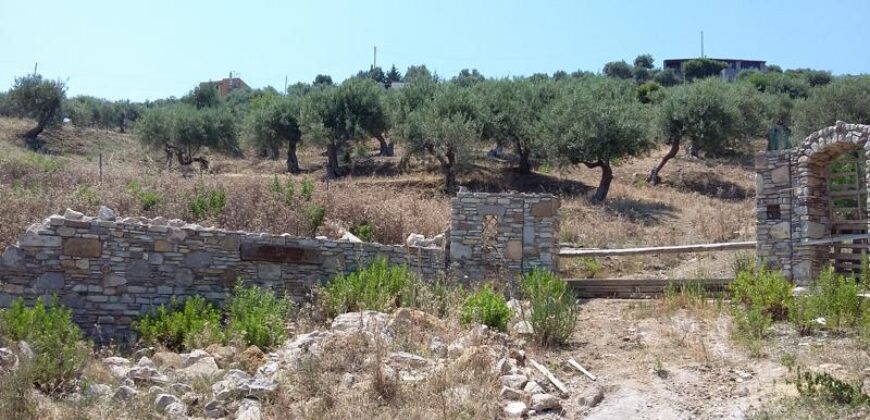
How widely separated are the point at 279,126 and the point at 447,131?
1007 cm

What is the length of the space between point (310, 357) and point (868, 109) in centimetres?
2667

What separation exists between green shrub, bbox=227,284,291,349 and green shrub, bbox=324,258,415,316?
0.67m

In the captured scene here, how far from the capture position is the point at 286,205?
16000mm

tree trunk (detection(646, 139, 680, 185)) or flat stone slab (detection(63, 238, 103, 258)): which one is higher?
tree trunk (detection(646, 139, 680, 185))

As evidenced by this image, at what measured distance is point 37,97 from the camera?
35812 millimetres

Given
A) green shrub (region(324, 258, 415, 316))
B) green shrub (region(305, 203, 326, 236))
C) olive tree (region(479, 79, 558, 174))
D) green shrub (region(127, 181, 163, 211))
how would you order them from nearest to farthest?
green shrub (region(324, 258, 415, 316)) → green shrub (region(305, 203, 326, 236)) → green shrub (region(127, 181, 163, 211)) → olive tree (region(479, 79, 558, 174))

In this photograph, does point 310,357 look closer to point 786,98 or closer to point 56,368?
point 56,368

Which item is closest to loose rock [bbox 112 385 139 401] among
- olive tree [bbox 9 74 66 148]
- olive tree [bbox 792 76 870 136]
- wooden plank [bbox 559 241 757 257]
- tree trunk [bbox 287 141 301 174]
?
wooden plank [bbox 559 241 757 257]

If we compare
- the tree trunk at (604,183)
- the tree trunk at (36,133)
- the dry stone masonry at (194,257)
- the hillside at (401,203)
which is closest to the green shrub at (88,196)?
the hillside at (401,203)

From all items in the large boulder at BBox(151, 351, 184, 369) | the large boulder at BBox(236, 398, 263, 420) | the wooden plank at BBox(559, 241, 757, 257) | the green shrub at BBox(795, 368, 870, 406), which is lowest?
the large boulder at BBox(236, 398, 263, 420)

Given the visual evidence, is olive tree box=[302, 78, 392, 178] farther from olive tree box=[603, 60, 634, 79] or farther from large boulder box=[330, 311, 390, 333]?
olive tree box=[603, 60, 634, 79]

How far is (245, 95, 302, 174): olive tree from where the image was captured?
33.0 m

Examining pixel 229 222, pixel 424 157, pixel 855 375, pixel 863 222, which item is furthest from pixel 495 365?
pixel 424 157

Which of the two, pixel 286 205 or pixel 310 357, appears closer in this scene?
pixel 310 357
